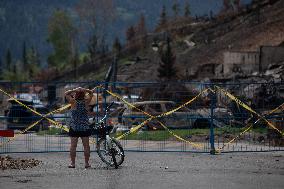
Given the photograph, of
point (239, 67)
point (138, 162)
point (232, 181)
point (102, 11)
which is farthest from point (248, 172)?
point (102, 11)

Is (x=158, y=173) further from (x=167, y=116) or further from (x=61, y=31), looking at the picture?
(x=61, y=31)

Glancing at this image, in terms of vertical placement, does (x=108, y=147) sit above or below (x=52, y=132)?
below

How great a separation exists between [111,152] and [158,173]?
4.55ft

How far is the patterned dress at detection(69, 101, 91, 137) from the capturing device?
1314cm

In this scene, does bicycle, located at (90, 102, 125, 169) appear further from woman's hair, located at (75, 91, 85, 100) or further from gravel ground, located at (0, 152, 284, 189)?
woman's hair, located at (75, 91, 85, 100)

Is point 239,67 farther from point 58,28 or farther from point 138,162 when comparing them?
point 58,28

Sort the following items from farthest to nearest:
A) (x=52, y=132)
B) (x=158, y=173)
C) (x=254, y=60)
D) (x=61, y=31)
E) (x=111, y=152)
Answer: (x=61, y=31) < (x=254, y=60) < (x=52, y=132) < (x=111, y=152) < (x=158, y=173)

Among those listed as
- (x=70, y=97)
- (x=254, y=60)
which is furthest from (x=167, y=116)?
(x=254, y=60)

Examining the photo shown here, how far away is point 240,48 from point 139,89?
66375mm

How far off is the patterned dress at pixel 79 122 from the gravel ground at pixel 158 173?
0.73m

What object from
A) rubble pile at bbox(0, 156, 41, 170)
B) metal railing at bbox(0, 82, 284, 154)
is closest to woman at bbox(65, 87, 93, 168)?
rubble pile at bbox(0, 156, 41, 170)

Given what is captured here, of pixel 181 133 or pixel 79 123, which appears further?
pixel 181 133

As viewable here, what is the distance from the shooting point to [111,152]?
13141mm

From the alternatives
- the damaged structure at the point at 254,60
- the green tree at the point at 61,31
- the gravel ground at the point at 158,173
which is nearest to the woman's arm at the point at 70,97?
the gravel ground at the point at 158,173
